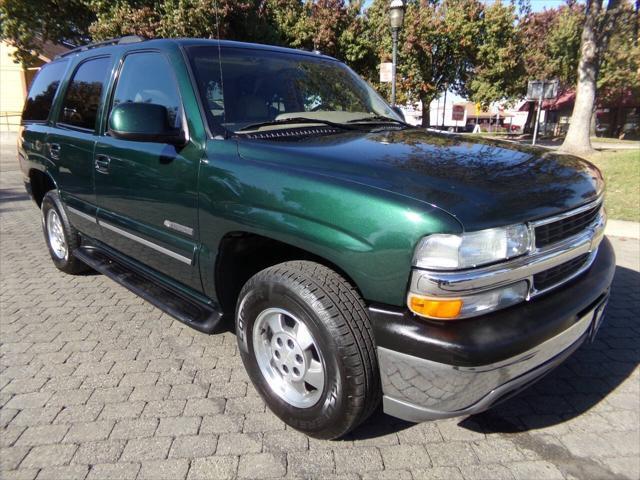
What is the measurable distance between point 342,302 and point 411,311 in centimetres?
31

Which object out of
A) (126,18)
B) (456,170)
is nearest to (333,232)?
(456,170)

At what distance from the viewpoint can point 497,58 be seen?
22094mm

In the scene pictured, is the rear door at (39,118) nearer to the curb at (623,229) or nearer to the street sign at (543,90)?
Result: the curb at (623,229)

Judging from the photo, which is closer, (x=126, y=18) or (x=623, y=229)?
(x=623, y=229)

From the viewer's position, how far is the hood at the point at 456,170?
6.16 ft

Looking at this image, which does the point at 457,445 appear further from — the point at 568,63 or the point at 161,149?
the point at 568,63

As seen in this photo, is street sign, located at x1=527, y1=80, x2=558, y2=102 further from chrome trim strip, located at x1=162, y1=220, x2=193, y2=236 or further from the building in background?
the building in background

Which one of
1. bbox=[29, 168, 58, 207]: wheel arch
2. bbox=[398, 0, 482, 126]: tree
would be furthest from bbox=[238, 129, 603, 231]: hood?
bbox=[398, 0, 482, 126]: tree

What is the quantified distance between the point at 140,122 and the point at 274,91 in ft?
2.96

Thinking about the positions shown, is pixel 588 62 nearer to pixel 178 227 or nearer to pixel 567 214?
pixel 567 214

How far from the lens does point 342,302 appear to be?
6.63 ft

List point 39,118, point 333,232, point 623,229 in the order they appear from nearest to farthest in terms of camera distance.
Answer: point 333,232
point 39,118
point 623,229

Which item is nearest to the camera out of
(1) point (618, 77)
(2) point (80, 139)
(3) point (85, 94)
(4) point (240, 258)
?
(4) point (240, 258)

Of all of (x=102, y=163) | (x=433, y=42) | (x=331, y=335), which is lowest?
(x=331, y=335)
